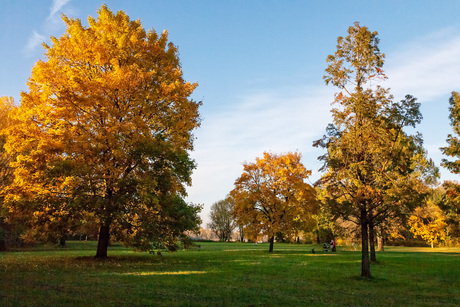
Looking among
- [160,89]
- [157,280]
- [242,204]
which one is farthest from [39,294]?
[242,204]

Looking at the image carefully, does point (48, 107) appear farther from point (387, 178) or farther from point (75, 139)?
point (387, 178)

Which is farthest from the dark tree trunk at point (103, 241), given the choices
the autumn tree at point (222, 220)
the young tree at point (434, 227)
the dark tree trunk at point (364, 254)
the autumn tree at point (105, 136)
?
the autumn tree at point (222, 220)

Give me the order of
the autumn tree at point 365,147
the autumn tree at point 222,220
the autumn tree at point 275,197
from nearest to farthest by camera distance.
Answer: the autumn tree at point 365,147, the autumn tree at point 275,197, the autumn tree at point 222,220

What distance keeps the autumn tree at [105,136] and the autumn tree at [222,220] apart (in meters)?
97.6

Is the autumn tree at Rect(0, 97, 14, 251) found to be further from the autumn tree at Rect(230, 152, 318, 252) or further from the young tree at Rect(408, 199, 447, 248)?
the young tree at Rect(408, 199, 447, 248)

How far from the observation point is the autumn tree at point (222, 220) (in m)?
120

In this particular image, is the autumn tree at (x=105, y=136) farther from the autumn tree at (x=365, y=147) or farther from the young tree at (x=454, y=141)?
the young tree at (x=454, y=141)

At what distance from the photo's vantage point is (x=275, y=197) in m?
43.2

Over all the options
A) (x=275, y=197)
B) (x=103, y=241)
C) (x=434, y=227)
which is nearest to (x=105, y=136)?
(x=103, y=241)

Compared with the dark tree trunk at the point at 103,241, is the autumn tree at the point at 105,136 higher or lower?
higher

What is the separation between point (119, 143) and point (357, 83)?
1404 centimetres

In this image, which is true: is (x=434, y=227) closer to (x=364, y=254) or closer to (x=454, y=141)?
(x=454, y=141)

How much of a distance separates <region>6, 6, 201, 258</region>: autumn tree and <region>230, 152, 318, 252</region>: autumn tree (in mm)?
21022

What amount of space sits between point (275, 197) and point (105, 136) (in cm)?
2754
